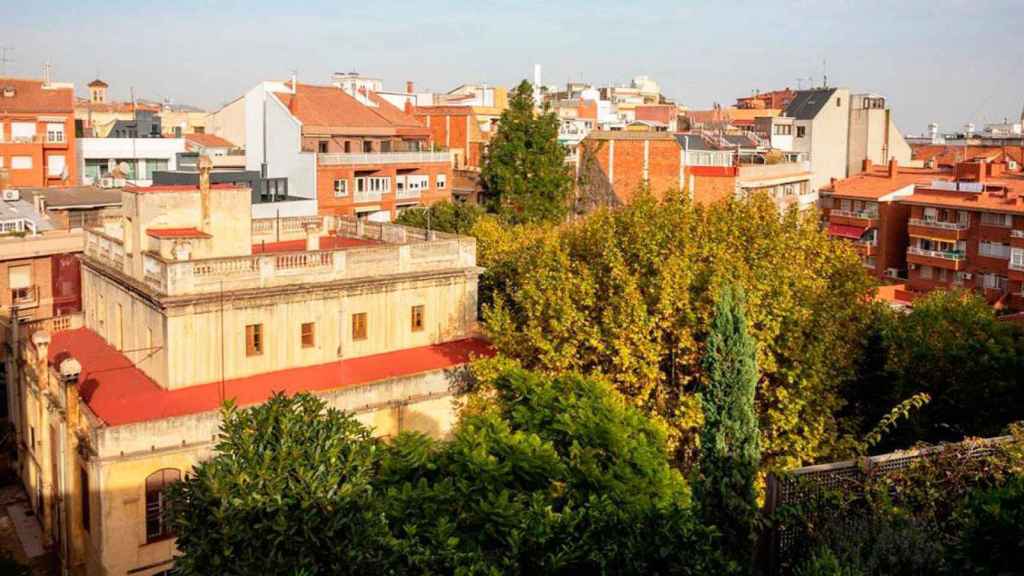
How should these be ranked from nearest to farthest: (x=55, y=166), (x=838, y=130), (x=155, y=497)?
(x=155, y=497), (x=55, y=166), (x=838, y=130)

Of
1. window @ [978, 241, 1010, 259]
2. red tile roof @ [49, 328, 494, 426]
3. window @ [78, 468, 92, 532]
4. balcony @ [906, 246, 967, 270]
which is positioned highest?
window @ [978, 241, 1010, 259]

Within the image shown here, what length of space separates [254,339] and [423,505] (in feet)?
40.5

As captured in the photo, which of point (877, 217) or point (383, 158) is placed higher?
point (383, 158)

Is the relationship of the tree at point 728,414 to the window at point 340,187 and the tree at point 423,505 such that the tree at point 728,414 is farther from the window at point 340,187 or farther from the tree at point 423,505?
the window at point 340,187

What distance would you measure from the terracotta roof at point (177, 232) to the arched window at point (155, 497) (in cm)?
740

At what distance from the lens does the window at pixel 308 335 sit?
29541mm

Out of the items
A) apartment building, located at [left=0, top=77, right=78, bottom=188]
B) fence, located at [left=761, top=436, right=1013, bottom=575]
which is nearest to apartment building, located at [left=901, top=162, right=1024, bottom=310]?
fence, located at [left=761, top=436, right=1013, bottom=575]

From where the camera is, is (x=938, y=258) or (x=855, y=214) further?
(x=855, y=214)

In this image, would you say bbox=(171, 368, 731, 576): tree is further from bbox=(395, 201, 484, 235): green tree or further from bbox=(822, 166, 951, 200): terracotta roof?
bbox=(822, 166, 951, 200): terracotta roof

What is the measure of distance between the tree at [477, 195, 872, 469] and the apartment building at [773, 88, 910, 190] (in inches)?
2042

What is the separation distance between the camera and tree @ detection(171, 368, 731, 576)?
1443 cm

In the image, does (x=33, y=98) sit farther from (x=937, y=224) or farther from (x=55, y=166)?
(x=937, y=224)

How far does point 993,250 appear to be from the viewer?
58344 millimetres

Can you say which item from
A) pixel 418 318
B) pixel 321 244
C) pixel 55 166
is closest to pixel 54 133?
pixel 55 166
